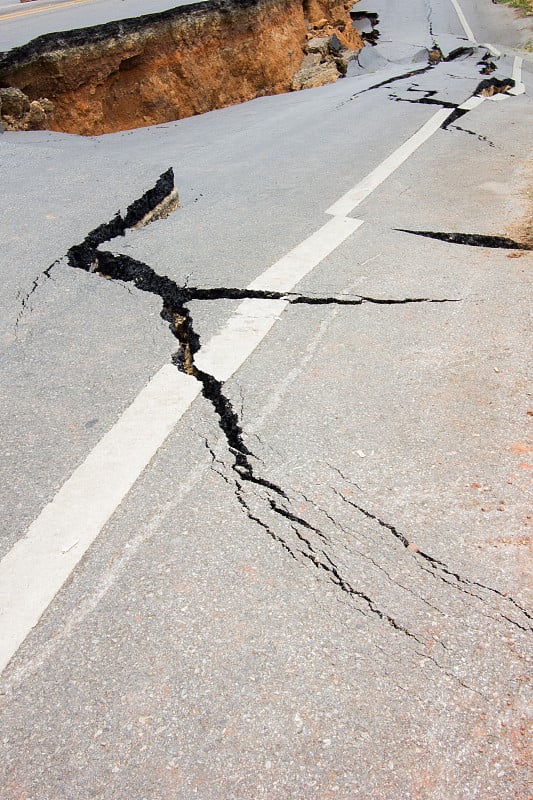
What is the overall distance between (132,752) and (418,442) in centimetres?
176

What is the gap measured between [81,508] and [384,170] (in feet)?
18.0

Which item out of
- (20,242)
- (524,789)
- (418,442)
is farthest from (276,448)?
(20,242)

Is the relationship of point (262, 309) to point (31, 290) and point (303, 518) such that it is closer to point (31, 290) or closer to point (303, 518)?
Answer: point (31, 290)

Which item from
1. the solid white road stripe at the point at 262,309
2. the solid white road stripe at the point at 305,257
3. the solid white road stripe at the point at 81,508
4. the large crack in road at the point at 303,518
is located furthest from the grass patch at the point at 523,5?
the solid white road stripe at the point at 81,508

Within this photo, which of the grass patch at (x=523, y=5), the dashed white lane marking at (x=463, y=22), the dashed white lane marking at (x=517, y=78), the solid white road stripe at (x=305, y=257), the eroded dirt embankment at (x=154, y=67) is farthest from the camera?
the grass patch at (x=523, y=5)

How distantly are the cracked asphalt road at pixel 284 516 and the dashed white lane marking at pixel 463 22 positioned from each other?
1593cm

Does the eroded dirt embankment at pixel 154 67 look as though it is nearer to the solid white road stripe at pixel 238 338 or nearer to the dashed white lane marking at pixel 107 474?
the solid white road stripe at pixel 238 338

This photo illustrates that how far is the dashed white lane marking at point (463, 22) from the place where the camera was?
61.5ft

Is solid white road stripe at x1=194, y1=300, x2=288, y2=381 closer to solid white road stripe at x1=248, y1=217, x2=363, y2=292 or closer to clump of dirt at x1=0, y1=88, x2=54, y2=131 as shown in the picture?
solid white road stripe at x1=248, y1=217, x2=363, y2=292

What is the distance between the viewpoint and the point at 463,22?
21.2 metres

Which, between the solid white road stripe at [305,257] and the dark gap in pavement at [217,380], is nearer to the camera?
the dark gap in pavement at [217,380]

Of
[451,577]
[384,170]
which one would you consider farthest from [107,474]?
[384,170]

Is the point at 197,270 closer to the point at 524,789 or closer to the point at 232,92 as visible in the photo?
the point at 524,789

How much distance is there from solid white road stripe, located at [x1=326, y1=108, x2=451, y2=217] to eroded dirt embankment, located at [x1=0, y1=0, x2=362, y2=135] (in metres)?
4.20
